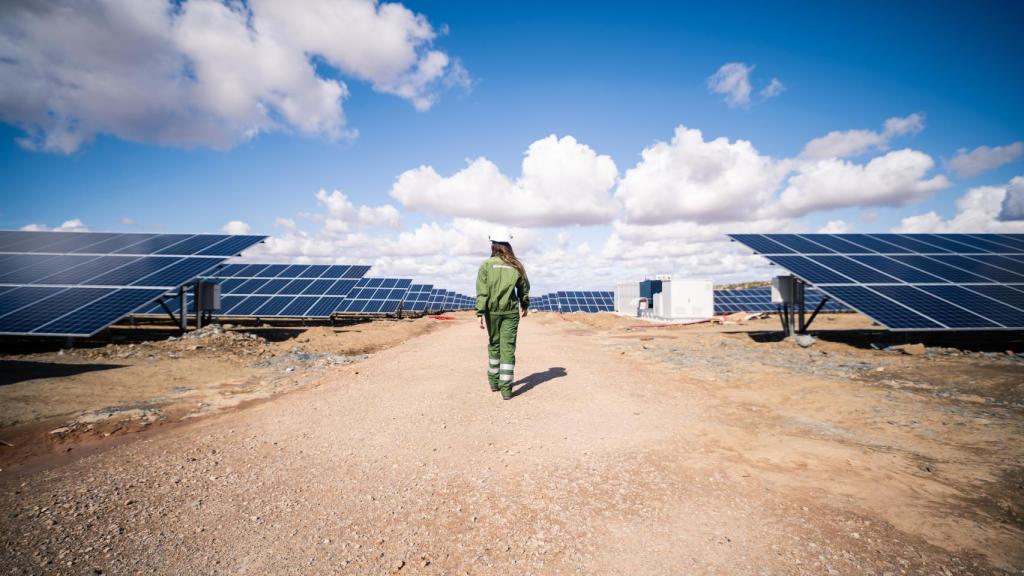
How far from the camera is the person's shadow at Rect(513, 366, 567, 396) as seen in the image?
6.56 meters

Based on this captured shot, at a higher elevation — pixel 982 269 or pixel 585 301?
pixel 982 269

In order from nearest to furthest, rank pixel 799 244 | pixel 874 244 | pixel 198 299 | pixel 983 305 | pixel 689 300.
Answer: pixel 983 305 → pixel 198 299 → pixel 799 244 → pixel 874 244 → pixel 689 300

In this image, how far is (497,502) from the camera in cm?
300

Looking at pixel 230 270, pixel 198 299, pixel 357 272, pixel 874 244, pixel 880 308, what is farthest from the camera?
pixel 357 272

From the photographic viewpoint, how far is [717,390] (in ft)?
22.6

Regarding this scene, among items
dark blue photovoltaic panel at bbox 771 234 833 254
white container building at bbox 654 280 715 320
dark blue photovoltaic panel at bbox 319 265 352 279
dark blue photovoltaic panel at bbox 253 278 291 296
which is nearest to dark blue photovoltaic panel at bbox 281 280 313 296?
dark blue photovoltaic panel at bbox 253 278 291 296

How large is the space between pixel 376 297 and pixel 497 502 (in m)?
34.8

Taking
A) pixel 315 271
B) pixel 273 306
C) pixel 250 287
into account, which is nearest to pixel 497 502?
pixel 273 306

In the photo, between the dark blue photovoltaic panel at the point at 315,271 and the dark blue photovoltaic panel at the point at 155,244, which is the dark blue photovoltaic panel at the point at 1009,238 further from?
the dark blue photovoltaic panel at the point at 315,271

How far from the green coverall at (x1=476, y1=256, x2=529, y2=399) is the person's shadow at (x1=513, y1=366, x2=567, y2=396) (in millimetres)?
452

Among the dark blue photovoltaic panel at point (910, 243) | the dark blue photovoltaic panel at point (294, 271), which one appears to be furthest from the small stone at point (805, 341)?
the dark blue photovoltaic panel at point (294, 271)

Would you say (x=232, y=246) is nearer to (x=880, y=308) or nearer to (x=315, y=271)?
(x=315, y=271)

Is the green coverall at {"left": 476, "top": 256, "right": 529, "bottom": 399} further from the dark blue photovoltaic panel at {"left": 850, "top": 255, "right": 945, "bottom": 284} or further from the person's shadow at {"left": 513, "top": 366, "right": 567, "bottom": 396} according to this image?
the dark blue photovoltaic panel at {"left": 850, "top": 255, "right": 945, "bottom": 284}

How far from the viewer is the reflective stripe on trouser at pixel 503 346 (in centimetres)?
584
